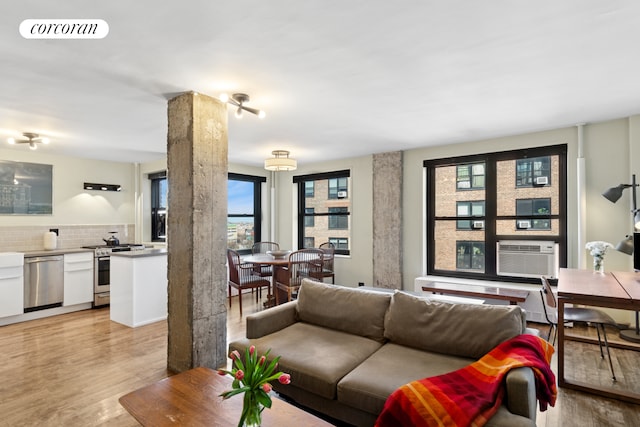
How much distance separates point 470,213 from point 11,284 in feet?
21.1

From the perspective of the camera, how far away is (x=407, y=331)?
2.43 meters

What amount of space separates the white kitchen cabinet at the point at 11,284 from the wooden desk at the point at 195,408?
12.9 ft

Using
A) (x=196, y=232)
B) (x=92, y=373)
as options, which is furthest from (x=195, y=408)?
(x=92, y=373)

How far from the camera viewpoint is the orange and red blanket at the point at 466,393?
1.58 meters

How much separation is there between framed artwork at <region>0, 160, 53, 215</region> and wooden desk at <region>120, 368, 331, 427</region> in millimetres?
4887

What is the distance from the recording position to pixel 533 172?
179 inches

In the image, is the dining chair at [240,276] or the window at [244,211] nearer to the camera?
the dining chair at [240,276]

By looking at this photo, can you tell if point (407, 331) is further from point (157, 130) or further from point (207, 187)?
point (157, 130)

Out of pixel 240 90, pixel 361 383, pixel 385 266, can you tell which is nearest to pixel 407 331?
pixel 361 383

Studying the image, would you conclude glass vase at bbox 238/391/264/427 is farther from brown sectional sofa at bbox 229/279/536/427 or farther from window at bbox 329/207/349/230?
window at bbox 329/207/349/230

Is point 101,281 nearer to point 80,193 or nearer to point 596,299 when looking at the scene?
point 80,193

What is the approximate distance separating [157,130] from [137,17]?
2.51 metres

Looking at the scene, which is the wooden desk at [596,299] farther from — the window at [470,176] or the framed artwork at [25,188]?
the framed artwork at [25,188]

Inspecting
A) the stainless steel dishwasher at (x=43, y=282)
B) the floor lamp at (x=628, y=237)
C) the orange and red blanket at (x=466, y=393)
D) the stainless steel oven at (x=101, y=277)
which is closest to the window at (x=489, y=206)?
the floor lamp at (x=628, y=237)
